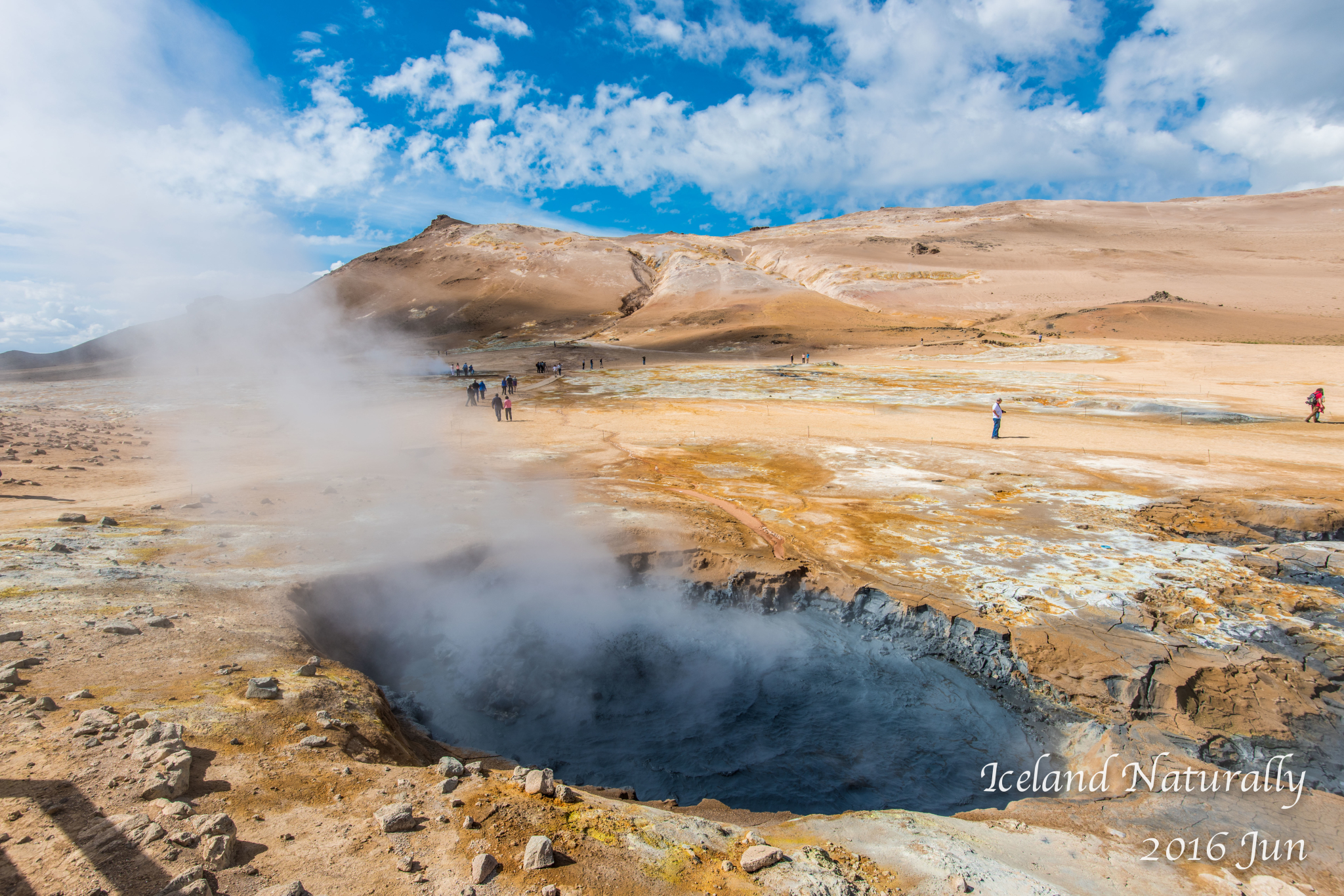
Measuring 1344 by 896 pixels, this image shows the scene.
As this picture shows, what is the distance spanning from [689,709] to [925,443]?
1221cm

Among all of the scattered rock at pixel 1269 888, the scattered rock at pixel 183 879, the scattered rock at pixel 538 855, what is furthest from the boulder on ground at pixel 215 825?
the scattered rock at pixel 1269 888

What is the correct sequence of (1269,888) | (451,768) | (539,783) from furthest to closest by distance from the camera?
(451,768)
(539,783)
(1269,888)

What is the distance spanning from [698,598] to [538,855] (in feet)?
17.1

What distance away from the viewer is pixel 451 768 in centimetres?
385

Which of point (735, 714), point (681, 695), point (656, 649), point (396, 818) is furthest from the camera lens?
point (656, 649)

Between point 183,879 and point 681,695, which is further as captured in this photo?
point 681,695

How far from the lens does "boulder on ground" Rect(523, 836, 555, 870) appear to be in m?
3.00

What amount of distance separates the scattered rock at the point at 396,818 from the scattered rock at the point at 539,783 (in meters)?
0.65

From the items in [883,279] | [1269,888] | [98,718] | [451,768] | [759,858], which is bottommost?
[1269,888]

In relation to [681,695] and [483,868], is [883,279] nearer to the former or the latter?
[681,695]

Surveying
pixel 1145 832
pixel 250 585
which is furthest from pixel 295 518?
pixel 1145 832

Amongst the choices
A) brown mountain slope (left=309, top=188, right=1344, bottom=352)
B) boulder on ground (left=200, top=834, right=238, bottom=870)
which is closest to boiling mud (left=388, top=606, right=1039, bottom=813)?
boulder on ground (left=200, top=834, right=238, bottom=870)

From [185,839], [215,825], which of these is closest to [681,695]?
[215,825]

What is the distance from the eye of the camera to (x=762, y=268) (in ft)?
300
